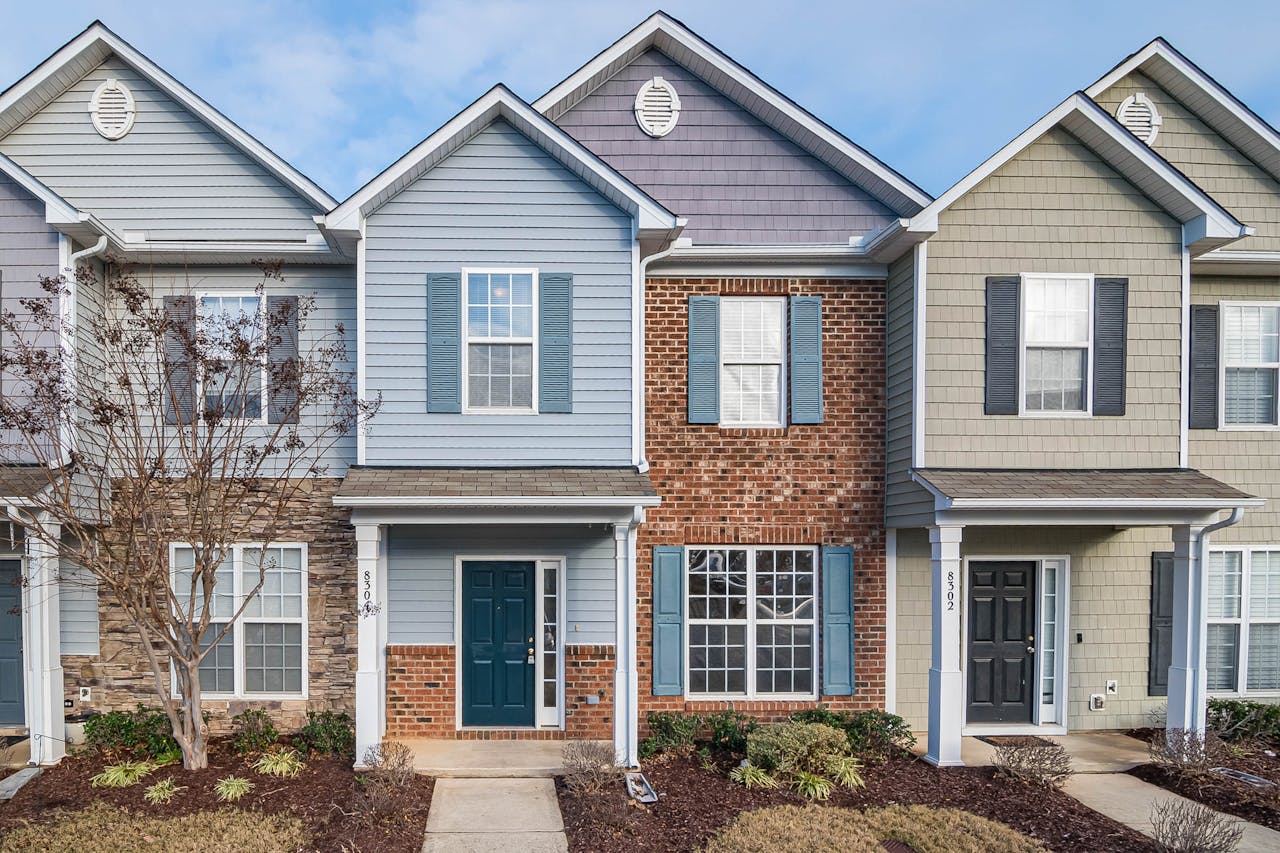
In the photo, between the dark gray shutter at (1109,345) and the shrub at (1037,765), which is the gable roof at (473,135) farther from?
the shrub at (1037,765)

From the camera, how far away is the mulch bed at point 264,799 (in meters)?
6.82

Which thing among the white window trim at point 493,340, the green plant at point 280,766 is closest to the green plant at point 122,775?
the green plant at point 280,766

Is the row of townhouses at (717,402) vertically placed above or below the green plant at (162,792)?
above

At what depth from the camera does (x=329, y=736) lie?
28.8ft

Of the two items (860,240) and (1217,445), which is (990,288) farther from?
(1217,445)

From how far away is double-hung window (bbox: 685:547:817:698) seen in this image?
9867 mm

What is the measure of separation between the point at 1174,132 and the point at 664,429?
25.2 ft

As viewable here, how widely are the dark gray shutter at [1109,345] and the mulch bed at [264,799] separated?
817 cm

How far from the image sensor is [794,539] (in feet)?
32.3

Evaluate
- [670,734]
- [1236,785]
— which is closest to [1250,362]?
[1236,785]

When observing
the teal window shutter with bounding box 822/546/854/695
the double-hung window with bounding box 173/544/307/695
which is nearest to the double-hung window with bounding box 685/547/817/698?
the teal window shutter with bounding box 822/546/854/695

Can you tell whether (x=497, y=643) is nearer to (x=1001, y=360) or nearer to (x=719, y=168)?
(x=719, y=168)

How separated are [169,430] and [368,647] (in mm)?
3567

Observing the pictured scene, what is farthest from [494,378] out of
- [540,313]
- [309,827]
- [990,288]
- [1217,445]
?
[1217,445]
